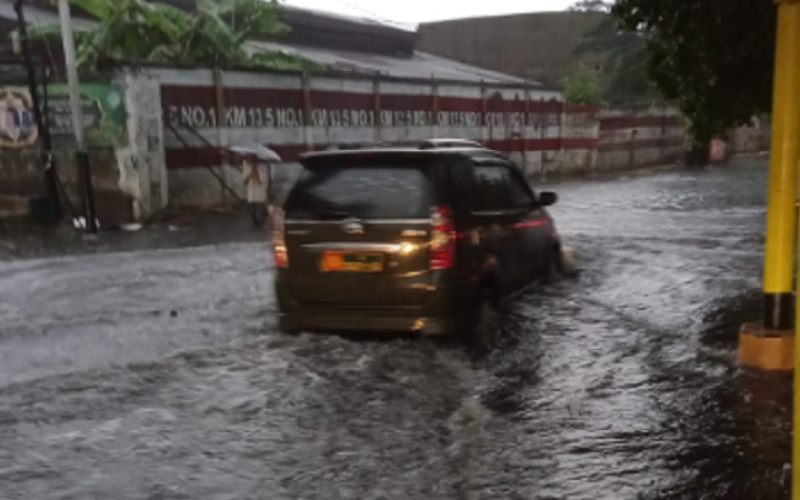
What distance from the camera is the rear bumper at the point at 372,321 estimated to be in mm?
6656

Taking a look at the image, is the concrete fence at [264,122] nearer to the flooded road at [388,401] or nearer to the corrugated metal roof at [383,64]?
the corrugated metal roof at [383,64]

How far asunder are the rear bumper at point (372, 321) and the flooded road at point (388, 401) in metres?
0.17

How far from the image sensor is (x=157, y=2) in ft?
77.8

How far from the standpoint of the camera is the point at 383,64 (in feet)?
96.7

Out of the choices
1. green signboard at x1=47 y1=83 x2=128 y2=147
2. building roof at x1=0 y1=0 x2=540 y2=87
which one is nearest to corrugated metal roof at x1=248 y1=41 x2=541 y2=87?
building roof at x1=0 y1=0 x2=540 y2=87

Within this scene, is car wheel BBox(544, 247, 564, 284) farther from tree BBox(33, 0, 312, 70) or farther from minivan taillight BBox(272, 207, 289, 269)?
tree BBox(33, 0, 312, 70)

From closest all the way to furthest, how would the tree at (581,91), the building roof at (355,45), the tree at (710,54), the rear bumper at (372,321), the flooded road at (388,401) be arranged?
the flooded road at (388,401), the rear bumper at (372,321), the tree at (710,54), the building roof at (355,45), the tree at (581,91)

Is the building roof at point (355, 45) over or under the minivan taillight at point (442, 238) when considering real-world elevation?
over

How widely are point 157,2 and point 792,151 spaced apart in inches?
841

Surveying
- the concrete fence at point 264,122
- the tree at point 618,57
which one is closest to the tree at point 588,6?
the tree at point 618,57

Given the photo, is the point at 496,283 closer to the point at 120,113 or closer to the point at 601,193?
the point at 120,113

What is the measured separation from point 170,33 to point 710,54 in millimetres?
13518

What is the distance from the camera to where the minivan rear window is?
662 centimetres

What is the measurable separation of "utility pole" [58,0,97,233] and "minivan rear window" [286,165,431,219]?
8.96 m
